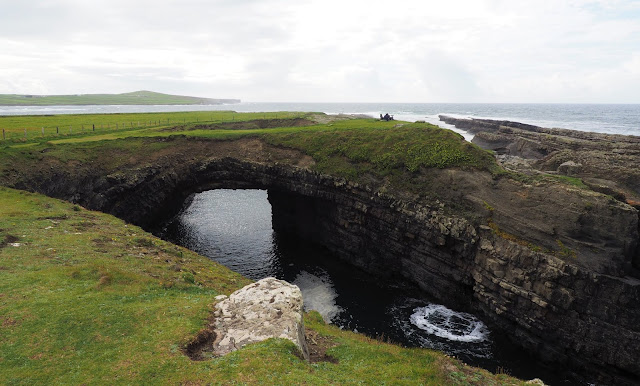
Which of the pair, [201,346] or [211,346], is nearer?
[201,346]

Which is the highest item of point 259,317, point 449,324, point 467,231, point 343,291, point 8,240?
point 8,240

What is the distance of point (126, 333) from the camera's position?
1485cm

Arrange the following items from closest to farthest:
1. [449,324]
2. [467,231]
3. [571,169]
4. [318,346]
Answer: [318,346] → [449,324] → [467,231] → [571,169]

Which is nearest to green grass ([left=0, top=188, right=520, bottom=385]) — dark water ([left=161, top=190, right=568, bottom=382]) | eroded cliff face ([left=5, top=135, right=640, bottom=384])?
dark water ([left=161, top=190, right=568, bottom=382])

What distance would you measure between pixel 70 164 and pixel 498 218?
47.2 m

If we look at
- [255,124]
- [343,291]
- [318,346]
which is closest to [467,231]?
[343,291]

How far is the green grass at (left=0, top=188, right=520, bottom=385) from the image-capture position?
41.4 ft

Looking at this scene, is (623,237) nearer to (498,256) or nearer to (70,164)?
(498,256)

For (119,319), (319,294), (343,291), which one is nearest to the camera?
(119,319)

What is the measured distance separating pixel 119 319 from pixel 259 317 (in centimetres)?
634

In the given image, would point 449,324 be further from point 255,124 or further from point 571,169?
point 255,124

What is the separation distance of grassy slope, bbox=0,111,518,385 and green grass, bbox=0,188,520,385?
4cm

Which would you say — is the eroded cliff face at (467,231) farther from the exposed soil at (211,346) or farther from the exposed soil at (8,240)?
Answer: the exposed soil at (211,346)

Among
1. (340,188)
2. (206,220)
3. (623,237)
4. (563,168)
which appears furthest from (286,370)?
(206,220)
